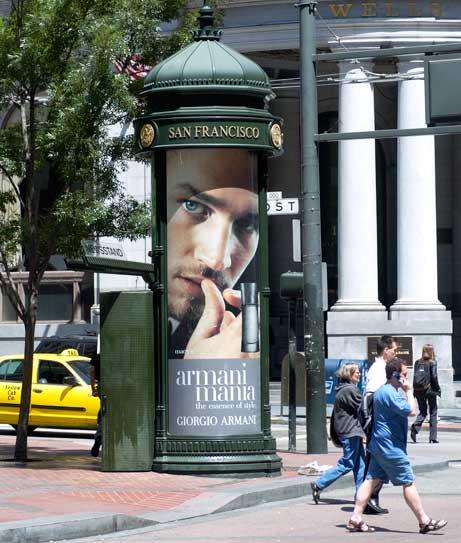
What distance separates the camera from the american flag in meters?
19.5

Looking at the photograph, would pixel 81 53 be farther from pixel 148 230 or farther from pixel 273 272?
pixel 273 272

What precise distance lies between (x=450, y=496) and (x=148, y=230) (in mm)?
6055

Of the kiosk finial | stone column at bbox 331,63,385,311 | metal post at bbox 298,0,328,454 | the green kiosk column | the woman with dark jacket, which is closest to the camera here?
the woman with dark jacket

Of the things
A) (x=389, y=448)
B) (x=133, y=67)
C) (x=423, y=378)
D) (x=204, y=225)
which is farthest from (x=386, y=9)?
(x=389, y=448)

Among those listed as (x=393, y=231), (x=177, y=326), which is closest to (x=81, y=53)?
(x=177, y=326)

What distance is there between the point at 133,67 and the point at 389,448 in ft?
29.7

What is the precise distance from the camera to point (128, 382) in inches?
671

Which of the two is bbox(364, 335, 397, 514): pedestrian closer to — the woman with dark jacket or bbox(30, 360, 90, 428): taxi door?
the woman with dark jacket

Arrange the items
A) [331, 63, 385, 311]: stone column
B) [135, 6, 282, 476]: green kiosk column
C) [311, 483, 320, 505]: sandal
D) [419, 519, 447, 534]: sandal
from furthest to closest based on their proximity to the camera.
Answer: [331, 63, 385, 311]: stone column → [135, 6, 282, 476]: green kiosk column → [311, 483, 320, 505]: sandal → [419, 519, 447, 534]: sandal

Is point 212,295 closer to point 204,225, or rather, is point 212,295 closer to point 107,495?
point 204,225

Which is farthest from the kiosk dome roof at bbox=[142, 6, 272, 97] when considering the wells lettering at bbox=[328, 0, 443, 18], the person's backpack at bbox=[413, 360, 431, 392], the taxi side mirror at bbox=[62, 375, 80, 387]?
the wells lettering at bbox=[328, 0, 443, 18]

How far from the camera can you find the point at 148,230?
64.0 ft

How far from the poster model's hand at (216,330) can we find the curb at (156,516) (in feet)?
5.52

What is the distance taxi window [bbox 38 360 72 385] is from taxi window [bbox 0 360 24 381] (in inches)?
25.2
